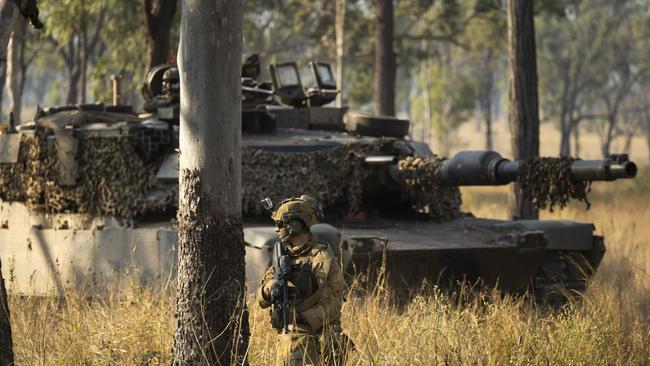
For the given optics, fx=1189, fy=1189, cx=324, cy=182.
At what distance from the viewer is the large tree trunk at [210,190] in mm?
6094

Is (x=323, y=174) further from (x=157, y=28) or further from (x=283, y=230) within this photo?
(x=157, y=28)

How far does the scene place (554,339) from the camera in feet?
23.1

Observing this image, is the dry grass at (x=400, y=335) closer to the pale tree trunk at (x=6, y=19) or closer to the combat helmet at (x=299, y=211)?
the combat helmet at (x=299, y=211)

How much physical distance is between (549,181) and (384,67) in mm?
13800

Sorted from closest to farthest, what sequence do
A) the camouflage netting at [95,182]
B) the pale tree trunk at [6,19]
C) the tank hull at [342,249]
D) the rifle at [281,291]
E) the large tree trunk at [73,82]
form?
the rifle at [281,291] → the pale tree trunk at [6,19] → the tank hull at [342,249] → the camouflage netting at [95,182] → the large tree trunk at [73,82]

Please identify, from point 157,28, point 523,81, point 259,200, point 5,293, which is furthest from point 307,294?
point 157,28

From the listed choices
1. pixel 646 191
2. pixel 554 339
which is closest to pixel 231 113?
pixel 554 339

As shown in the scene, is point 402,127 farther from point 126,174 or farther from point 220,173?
point 220,173

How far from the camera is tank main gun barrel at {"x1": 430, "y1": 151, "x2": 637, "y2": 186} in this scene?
7.99 metres

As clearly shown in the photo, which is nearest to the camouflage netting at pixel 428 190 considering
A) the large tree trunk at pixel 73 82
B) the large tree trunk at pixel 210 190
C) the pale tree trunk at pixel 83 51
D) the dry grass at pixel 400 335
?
the dry grass at pixel 400 335

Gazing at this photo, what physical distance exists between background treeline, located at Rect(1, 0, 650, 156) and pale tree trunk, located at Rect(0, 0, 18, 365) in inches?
336

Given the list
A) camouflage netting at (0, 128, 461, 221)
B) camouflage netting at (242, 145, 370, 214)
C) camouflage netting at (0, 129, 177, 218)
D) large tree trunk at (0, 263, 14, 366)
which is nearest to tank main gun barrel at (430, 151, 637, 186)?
camouflage netting at (0, 128, 461, 221)

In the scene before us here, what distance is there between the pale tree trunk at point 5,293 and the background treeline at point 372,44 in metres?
8.54

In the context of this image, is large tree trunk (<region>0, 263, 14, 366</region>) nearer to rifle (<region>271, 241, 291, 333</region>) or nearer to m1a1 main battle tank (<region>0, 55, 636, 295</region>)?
rifle (<region>271, 241, 291, 333</region>)
